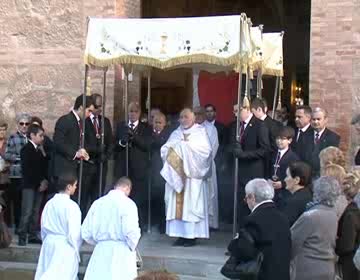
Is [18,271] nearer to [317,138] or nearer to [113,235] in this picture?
[113,235]

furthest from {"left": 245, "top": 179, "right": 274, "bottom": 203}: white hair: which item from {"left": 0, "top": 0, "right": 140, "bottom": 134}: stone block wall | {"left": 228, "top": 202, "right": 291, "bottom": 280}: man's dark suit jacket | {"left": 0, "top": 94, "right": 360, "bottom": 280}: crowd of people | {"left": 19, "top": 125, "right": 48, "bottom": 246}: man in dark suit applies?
{"left": 0, "top": 0, "right": 140, "bottom": 134}: stone block wall

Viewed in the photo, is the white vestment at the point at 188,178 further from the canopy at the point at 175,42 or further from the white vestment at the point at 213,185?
the canopy at the point at 175,42

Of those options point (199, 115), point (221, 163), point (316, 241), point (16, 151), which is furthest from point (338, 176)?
point (16, 151)

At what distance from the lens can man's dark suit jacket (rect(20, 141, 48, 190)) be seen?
10891 millimetres

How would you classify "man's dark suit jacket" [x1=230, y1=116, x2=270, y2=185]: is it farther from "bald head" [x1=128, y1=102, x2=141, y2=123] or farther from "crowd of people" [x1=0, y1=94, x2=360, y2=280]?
"bald head" [x1=128, y1=102, x2=141, y2=123]

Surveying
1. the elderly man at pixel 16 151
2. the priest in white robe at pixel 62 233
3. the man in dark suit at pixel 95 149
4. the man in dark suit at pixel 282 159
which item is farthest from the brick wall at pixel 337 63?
the priest in white robe at pixel 62 233

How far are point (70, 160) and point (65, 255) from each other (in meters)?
2.29

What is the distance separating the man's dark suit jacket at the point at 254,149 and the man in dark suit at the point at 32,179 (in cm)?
276

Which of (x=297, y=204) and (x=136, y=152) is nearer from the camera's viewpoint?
(x=297, y=204)

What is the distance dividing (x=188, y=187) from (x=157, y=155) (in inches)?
40.6

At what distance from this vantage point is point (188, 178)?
10680mm

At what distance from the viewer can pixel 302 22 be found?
20.0m

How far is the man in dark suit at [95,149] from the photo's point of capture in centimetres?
1112

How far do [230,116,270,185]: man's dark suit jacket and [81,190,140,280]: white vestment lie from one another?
229cm
